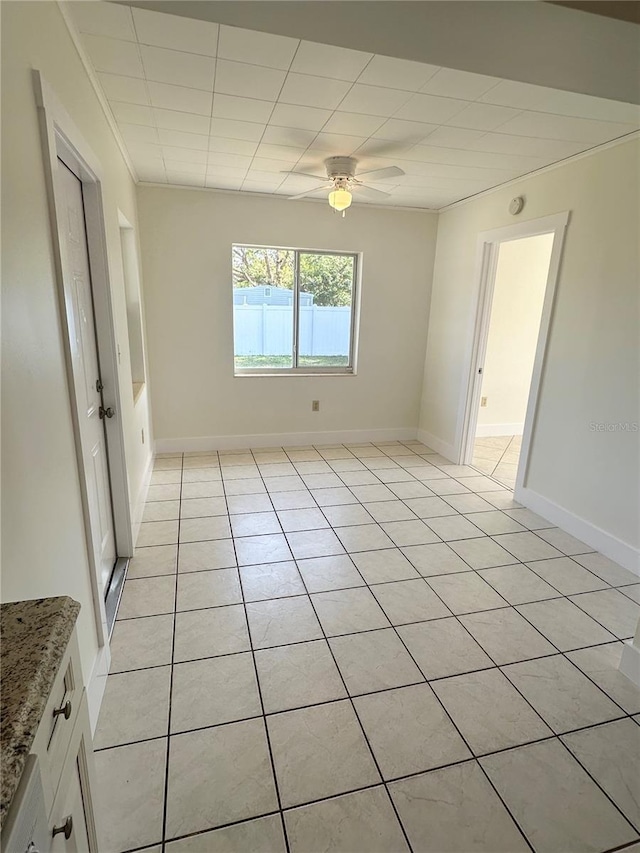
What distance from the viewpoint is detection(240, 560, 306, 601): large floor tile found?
2330mm

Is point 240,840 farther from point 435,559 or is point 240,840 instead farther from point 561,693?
point 435,559

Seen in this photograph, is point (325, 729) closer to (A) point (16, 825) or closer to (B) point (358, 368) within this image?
(A) point (16, 825)

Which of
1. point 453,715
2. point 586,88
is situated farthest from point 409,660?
point 586,88

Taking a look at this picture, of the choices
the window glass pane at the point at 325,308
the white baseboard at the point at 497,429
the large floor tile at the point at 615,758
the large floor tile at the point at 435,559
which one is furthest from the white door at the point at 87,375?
the white baseboard at the point at 497,429

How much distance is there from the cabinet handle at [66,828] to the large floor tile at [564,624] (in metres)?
1.98

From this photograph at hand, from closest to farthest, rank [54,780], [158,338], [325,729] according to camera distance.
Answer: [54,780], [325,729], [158,338]

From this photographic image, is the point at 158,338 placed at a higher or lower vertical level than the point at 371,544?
higher

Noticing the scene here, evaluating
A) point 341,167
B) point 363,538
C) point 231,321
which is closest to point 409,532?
point 363,538

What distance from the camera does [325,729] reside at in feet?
5.25

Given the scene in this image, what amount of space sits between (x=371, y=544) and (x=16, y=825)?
241 cm

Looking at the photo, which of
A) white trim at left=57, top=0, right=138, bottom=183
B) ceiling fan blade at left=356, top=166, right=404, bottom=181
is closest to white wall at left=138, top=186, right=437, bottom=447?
white trim at left=57, top=0, right=138, bottom=183

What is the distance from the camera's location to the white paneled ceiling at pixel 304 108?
172cm

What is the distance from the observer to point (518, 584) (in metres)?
2.48

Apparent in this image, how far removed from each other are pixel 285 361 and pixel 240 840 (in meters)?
3.87
